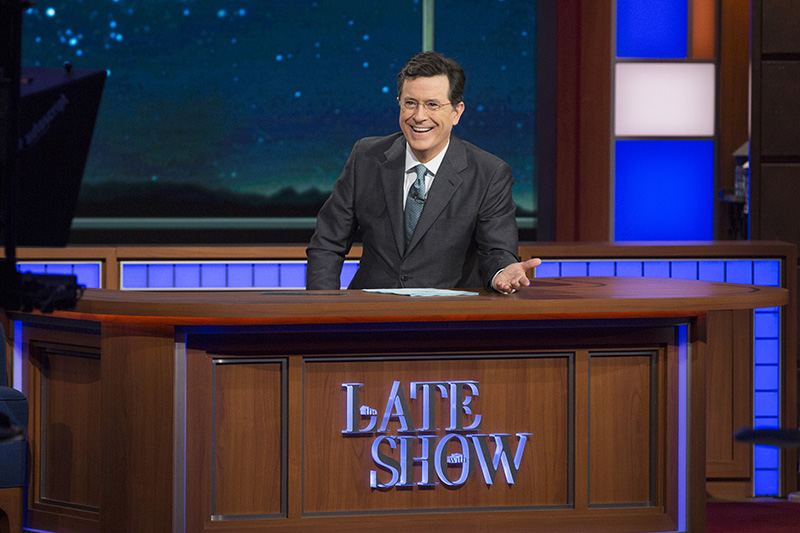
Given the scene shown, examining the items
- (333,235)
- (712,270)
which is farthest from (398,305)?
(712,270)

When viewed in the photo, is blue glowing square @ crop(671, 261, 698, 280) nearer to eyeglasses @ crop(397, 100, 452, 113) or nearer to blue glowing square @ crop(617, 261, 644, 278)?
blue glowing square @ crop(617, 261, 644, 278)

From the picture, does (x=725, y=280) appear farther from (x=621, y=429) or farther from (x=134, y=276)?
(x=134, y=276)

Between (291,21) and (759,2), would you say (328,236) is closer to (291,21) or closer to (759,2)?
(759,2)

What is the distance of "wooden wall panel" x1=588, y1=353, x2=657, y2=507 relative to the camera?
10.1 feet

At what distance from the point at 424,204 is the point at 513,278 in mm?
428

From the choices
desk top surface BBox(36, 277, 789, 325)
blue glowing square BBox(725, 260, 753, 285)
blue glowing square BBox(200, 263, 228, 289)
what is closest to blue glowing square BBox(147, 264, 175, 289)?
blue glowing square BBox(200, 263, 228, 289)

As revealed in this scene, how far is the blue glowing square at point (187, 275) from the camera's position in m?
4.50

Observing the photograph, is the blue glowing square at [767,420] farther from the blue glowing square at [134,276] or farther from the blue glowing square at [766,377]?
the blue glowing square at [134,276]

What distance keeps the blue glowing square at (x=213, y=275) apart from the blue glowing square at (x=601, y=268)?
1.62m

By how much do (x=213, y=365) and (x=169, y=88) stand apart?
205 inches

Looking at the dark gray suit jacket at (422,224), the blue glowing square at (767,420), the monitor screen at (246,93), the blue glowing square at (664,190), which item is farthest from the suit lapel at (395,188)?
the monitor screen at (246,93)

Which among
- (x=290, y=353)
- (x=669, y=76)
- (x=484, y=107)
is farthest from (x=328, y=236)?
(x=484, y=107)

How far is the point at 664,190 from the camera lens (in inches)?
243

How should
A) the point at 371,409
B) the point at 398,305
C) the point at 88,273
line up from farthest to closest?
the point at 88,273 < the point at 371,409 < the point at 398,305
